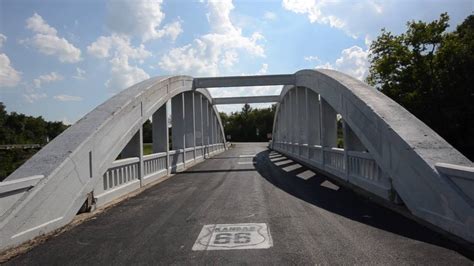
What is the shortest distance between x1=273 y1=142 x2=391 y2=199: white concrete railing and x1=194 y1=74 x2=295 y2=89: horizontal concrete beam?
7.00 meters

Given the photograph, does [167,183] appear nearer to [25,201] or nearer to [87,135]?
[87,135]

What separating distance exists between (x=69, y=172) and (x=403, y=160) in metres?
6.13

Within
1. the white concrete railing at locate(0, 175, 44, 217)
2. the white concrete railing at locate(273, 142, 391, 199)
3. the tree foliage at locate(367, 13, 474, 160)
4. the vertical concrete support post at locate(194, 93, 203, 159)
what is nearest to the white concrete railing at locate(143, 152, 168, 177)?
the white concrete railing at locate(273, 142, 391, 199)

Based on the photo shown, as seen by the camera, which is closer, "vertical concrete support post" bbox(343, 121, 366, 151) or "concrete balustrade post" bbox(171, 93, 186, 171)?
"vertical concrete support post" bbox(343, 121, 366, 151)

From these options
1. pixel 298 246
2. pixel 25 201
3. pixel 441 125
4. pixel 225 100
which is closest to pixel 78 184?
pixel 25 201

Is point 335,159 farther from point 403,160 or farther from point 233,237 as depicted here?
point 233,237

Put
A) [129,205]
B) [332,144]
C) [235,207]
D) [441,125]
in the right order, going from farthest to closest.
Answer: [441,125] < [332,144] < [129,205] < [235,207]

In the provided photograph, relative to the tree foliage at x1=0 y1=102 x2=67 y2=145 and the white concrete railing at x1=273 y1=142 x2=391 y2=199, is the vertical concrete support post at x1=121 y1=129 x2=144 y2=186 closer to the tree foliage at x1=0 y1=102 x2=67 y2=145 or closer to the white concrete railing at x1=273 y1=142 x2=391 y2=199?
the white concrete railing at x1=273 y1=142 x2=391 y2=199

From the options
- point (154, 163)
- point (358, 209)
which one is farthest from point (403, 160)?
point (154, 163)

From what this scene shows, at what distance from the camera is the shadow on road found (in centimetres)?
576

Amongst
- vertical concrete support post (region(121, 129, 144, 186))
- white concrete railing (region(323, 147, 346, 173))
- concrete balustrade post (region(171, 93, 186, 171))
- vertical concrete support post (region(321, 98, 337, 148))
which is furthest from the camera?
concrete balustrade post (region(171, 93, 186, 171))

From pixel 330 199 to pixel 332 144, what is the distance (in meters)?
6.80

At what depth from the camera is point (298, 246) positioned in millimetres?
5320

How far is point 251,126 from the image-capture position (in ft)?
348
